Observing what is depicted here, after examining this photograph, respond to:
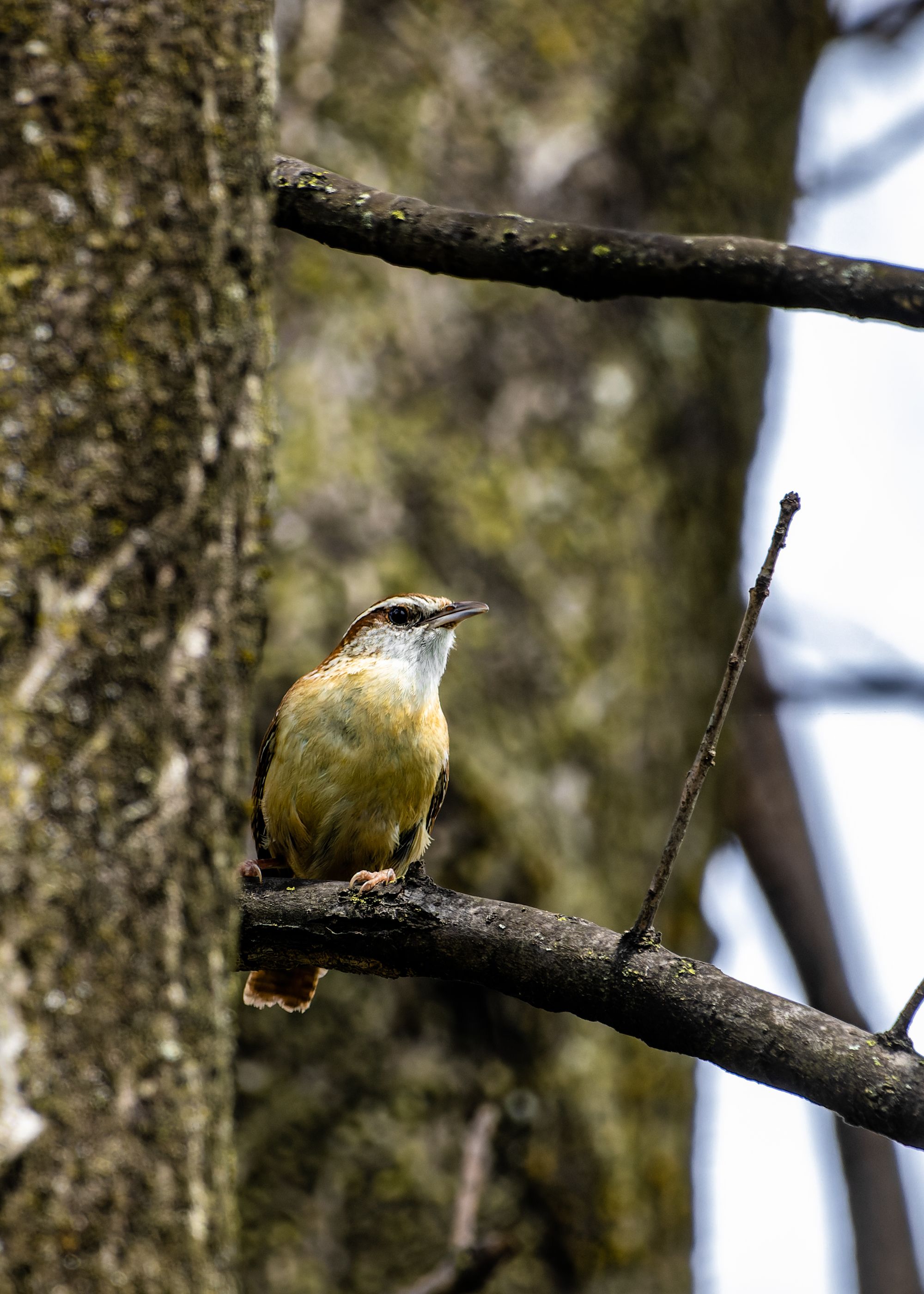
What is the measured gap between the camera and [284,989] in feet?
15.6

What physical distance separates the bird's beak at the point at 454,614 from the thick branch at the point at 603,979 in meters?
2.21

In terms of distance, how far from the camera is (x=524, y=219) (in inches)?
107

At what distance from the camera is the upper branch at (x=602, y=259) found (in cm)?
262

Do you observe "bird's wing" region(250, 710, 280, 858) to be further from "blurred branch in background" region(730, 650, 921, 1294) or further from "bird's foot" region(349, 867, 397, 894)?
"blurred branch in background" region(730, 650, 921, 1294)

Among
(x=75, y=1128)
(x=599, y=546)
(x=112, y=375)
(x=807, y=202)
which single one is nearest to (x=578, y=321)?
→ (x=599, y=546)

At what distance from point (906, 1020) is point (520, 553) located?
4330mm

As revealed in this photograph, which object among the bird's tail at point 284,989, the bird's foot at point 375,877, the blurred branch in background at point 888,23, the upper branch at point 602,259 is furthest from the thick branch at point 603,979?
the blurred branch in background at point 888,23

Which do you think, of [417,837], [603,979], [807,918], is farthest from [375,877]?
[807,918]

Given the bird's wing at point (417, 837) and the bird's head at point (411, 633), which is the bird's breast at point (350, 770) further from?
the bird's head at point (411, 633)

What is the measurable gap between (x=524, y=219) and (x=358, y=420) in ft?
12.0

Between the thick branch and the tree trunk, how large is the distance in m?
2.75

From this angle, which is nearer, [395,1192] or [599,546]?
[395,1192]

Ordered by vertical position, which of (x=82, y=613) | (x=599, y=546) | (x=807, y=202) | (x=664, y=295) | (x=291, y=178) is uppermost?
(x=807, y=202)

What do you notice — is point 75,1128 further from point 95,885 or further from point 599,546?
point 599,546
